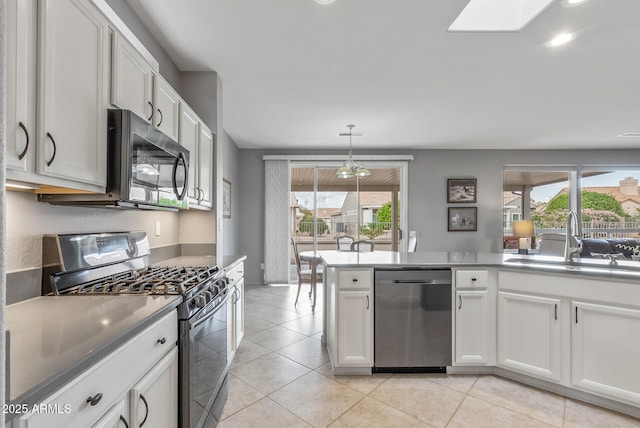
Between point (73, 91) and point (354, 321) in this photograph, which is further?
point (354, 321)

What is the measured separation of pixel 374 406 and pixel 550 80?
3.24 m

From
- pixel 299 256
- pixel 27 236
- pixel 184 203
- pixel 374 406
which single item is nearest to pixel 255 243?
pixel 299 256

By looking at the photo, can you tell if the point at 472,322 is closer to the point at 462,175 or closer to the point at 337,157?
the point at 337,157

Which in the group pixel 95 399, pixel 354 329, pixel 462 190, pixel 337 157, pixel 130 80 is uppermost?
pixel 337 157

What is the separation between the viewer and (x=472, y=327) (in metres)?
2.35

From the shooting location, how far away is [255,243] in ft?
18.7

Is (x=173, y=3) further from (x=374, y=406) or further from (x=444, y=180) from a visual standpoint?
(x=444, y=180)

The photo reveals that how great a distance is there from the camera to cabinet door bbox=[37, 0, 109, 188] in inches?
40.0

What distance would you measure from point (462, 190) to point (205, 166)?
4.87m

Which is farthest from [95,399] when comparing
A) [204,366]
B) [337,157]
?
[337,157]

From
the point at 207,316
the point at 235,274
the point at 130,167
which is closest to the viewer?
the point at 130,167

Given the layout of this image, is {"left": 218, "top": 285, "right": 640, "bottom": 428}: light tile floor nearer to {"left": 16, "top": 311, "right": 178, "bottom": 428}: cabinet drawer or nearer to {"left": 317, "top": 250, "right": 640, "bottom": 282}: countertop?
{"left": 317, "top": 250, "right": 640, "bottom": 282}: countertop

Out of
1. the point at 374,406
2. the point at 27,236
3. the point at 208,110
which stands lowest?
the point at 374,406

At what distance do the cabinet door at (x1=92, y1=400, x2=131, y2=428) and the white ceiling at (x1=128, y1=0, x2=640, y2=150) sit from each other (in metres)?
2.08
